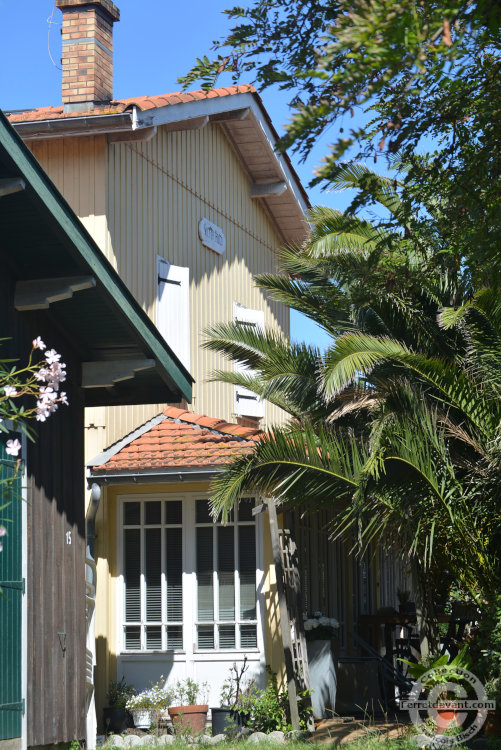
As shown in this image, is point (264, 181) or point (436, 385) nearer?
point (436, 385)

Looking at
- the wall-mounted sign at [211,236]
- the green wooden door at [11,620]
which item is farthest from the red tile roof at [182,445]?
the green wooden door at [11,620]

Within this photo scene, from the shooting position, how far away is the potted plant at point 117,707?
1099 cm

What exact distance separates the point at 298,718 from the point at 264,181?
1002 cm

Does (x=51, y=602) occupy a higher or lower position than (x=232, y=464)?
lower

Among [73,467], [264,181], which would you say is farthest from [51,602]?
[264,181]

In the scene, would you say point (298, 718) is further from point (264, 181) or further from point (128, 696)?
point (264, 181)

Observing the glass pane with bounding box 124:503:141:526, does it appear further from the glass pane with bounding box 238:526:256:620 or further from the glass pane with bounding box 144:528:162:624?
the glass pane with bounding box 238:526:256:620

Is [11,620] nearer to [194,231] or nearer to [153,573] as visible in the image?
[153,573]

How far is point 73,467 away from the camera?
8.71 metres

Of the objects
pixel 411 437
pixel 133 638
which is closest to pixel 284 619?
pixel 133 638

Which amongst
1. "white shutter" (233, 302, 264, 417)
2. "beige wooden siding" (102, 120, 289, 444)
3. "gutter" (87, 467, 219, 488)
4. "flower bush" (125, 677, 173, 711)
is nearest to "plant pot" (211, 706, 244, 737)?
"flower bush" (125, 677, 173, 711)

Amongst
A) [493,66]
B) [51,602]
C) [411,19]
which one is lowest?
[51,602]

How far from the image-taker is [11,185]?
673 centimetres

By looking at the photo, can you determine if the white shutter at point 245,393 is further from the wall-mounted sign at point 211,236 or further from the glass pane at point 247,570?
the glass pane at point 247,570
